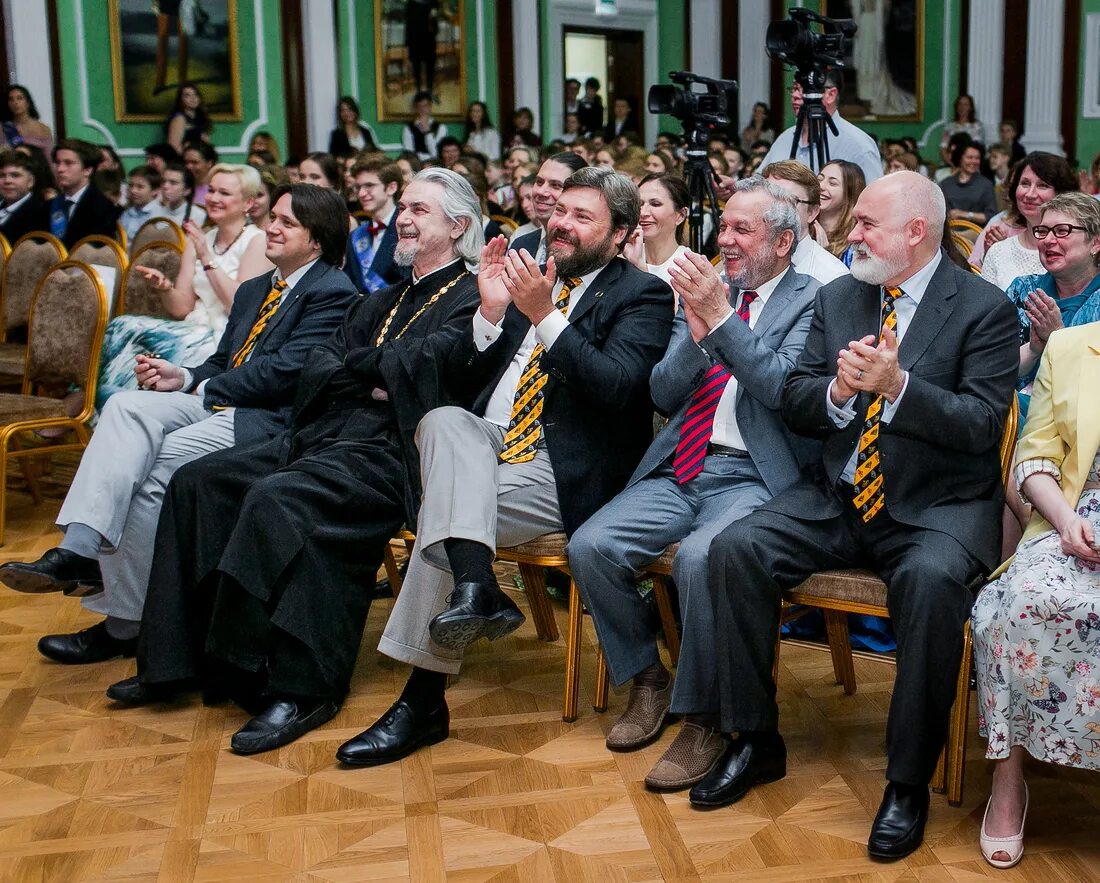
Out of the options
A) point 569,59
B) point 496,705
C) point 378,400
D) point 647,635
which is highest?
point 569,59

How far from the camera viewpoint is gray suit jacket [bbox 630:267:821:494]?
2.81 meters

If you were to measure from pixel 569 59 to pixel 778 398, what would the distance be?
1214 centimetres

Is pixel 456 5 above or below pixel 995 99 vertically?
above

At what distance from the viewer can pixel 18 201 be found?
6656mm

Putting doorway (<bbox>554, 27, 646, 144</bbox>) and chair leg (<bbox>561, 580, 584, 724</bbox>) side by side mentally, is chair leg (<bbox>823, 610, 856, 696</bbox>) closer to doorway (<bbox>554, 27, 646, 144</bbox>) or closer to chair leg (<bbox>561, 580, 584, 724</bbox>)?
chair leg (<bbox>561, 580, 584, 724</bbox>)

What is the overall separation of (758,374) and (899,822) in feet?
2.99

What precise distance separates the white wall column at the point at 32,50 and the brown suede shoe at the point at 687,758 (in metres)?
9.41

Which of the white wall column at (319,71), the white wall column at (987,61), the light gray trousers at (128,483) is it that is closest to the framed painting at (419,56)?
the white wall column at (319,71)

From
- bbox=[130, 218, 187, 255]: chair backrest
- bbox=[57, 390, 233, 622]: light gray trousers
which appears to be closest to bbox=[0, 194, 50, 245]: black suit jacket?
bbox=[130, 218, 187, 255]: chair backrest

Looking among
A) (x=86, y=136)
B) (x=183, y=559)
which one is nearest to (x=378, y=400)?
(x=183, y=559)

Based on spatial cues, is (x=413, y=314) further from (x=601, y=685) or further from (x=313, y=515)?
(x=601, y=685)

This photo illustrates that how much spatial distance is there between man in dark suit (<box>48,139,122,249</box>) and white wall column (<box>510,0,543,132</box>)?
658 centimetres

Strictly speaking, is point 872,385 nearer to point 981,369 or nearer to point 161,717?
point 981,369

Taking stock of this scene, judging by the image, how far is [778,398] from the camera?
9.26 ft
